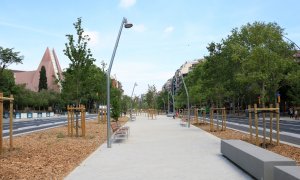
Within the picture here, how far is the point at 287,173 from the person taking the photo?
689 cm

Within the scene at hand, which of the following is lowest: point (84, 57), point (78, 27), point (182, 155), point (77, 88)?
point (182, 155)

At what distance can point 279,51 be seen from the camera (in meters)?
54.3

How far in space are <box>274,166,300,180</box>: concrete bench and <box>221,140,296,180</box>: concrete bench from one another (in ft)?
1.77

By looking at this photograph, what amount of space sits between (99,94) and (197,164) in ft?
131

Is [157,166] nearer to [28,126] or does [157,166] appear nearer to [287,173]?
[287,173]

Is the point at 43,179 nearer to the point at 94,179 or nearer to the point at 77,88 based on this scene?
the point at 94,179

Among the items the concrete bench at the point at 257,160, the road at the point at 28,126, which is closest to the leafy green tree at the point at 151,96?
the road at the point at 28,126

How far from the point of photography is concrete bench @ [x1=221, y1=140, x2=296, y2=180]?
823 cm

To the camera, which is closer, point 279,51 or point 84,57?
point 84,57

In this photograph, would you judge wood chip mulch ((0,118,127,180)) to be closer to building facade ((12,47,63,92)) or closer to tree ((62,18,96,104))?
tree ((62,18,96,104))

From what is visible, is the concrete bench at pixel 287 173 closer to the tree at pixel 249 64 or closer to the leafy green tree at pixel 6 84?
the tree at pixel 249 64

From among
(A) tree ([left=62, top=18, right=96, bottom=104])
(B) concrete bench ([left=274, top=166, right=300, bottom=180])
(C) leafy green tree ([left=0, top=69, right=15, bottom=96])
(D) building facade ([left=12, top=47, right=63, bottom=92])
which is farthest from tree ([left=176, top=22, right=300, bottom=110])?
(D) building facade ([left=12, top=47, right=63, bottom=92])

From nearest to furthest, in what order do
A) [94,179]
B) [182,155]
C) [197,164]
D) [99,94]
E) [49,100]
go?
[94,179]
[197,164]
[182,155]
[99,94]
[49,100]

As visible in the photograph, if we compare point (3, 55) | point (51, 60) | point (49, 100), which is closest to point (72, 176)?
point (3, 55)
